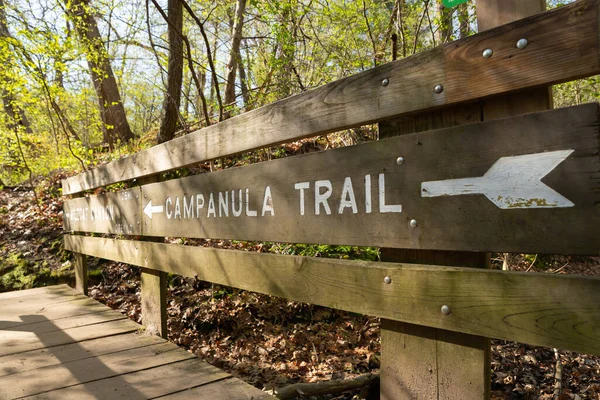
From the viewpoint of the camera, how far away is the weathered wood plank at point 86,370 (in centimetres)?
236

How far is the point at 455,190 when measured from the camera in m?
1.40

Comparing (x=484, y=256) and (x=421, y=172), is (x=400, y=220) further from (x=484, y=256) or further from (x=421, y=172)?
(x=484, y=256)

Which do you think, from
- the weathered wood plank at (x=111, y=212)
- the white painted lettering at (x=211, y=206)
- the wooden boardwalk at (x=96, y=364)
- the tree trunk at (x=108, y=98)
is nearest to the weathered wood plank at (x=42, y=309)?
the wooden boardwalk at (x=96, y=364)

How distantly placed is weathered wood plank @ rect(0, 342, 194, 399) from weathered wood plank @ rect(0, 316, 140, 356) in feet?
1.84

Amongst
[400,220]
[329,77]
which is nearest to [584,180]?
[400,220]

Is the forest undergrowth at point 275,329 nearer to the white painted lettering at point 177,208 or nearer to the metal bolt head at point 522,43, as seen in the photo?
the white painted lettering at point 177,208

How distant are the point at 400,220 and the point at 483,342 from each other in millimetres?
494

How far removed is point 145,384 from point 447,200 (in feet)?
6.26

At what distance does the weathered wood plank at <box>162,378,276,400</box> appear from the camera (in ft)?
6.90

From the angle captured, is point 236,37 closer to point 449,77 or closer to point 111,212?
point 111,212

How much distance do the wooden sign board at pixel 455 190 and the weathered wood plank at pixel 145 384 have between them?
0.90 m

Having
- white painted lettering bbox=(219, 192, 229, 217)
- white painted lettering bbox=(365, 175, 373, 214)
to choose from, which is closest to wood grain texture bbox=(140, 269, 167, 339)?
white painted lettering bbox=(219, 192, 229, 217)

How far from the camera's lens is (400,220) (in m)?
1.56

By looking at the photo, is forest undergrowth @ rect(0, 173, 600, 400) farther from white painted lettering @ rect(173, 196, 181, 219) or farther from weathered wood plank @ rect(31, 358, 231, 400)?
white painted lettering @ rect(173, 196, 181, 219)
